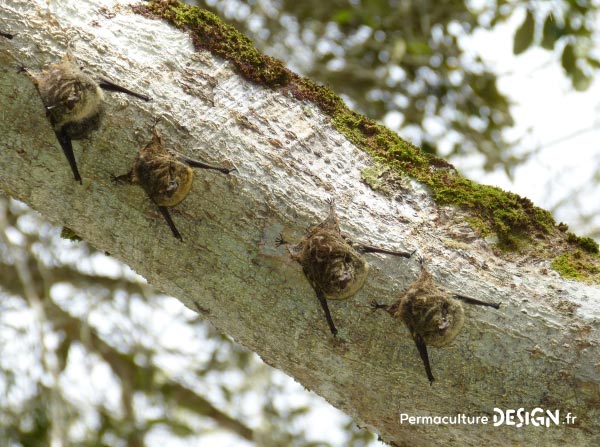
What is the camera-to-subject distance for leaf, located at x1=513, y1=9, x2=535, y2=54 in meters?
5.08

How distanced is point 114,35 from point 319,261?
3.87 feet

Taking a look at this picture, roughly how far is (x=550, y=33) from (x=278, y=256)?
12.1ft

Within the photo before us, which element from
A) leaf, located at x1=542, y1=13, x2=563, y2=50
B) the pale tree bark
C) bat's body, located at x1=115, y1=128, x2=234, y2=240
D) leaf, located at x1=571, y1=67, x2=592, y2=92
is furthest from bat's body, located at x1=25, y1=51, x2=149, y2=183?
leaf, located at x1=571, y1=67, x2=592, y2=92

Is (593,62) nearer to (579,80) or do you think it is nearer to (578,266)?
(579,80)

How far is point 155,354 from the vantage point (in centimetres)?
607

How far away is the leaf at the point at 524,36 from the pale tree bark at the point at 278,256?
3.04 metres

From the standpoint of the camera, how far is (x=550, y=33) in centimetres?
508

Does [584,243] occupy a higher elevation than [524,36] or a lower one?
lower

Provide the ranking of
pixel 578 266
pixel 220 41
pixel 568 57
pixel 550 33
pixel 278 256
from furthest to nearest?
pixel 568 57, pixel 550 33, pixel 220 41, pixel 578 266, pixel 278 256

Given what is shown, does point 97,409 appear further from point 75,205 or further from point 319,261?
point 319,261

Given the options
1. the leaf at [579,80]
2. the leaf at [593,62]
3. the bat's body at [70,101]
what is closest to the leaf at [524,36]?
the leaf at [579,80]

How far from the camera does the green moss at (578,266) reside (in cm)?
258

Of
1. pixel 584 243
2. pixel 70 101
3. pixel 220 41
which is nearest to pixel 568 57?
pixel 584 243

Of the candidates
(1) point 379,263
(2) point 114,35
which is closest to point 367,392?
(1) point 379,263
